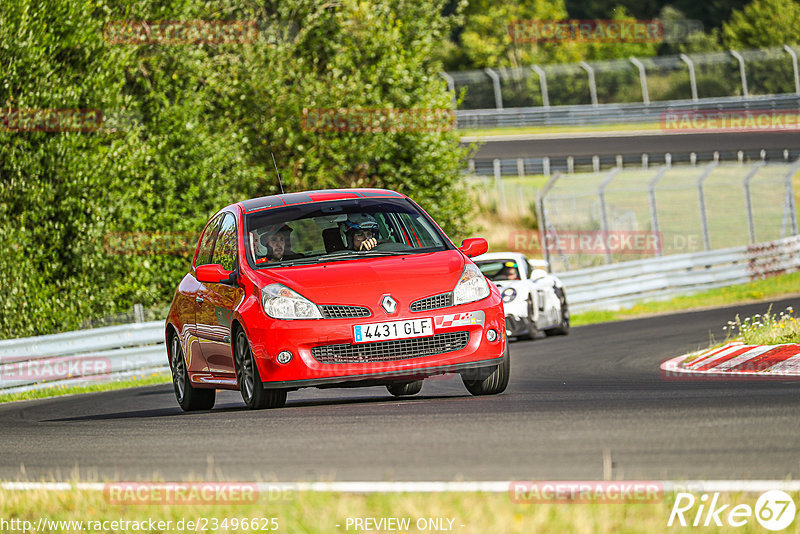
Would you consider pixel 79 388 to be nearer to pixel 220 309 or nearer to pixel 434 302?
pixel 220 309

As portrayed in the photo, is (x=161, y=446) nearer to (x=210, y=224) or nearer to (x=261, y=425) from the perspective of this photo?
(x=261, y=425)

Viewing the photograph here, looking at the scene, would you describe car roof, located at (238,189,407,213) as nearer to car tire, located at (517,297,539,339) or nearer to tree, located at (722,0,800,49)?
car tire, located at (517,297,539,339)

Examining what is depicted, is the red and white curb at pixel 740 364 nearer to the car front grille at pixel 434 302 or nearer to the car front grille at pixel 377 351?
the car front grille at pixel 434 302

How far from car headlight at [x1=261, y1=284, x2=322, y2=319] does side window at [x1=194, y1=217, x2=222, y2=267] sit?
2.01 meters

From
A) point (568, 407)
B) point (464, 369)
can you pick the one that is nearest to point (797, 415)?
point (568, 407)

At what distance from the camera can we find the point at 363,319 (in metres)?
9.08

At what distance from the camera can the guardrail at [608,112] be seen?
52.6 m

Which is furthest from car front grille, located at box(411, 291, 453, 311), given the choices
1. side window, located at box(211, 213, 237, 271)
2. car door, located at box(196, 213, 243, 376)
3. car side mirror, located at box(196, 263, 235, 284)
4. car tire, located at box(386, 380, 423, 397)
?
car tire, located at box(386, 380, 423, 397)

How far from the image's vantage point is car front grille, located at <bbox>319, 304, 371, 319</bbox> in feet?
29.8

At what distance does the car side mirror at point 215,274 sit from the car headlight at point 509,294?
33.7 ft

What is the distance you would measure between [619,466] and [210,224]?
6427mm

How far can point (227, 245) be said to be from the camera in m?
10.6

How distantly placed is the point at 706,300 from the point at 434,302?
18.5 meters

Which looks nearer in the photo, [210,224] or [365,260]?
[365,260]
